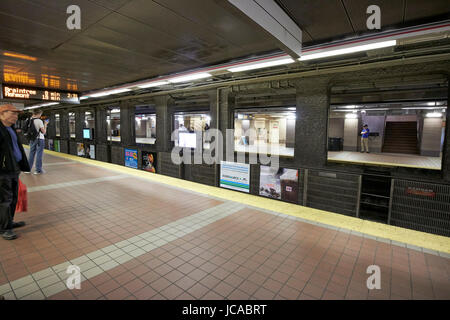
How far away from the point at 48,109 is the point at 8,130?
1773cm

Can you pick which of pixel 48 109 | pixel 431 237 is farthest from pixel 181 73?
pixel 48 109

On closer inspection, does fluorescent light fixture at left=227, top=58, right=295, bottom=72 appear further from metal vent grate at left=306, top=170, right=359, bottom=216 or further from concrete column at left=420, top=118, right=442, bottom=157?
concrete column at left=420, top=118, right=442, bottom=157

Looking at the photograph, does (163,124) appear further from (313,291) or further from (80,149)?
(313,291)

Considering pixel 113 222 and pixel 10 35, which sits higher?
pixel 10 35

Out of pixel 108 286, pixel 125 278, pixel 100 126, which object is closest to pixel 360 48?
pixel 125 278

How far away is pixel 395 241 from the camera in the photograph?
13.6 feet

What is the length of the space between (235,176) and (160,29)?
4.52m

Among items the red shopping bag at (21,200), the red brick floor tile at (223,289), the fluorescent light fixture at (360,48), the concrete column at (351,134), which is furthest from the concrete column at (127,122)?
the concrete column at (351,134)

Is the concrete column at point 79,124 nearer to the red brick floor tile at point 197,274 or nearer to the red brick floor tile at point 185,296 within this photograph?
the red brick floor tile at point 197,274

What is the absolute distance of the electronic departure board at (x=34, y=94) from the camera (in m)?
8.75

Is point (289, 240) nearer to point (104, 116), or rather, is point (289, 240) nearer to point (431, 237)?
point (431, 237)

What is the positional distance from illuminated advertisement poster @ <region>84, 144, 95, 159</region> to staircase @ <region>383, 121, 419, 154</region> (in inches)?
817

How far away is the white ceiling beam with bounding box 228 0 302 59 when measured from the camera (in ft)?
8.92

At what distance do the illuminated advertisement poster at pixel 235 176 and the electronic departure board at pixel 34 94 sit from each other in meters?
8.22
